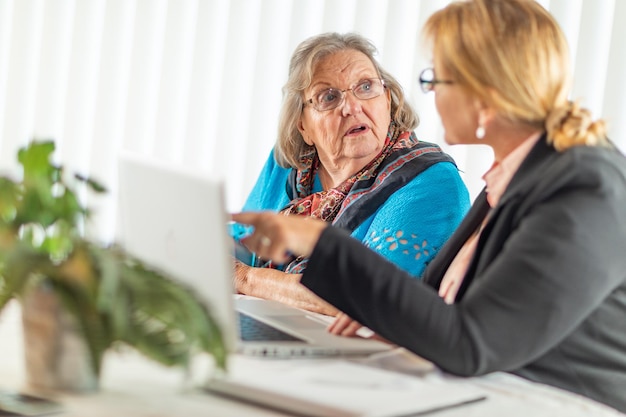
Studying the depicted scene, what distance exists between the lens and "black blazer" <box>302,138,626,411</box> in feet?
4.08

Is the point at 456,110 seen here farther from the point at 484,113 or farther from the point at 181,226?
the point at 181,226

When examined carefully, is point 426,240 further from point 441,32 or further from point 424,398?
point 424,398

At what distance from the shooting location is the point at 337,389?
112 centimetres

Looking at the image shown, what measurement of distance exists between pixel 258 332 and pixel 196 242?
0.42 metres

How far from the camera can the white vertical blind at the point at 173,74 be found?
3.02 meters

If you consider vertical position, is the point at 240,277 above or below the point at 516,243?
below

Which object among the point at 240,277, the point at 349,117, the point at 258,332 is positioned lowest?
the point at 240,277

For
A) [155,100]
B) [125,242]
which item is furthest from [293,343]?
[155,100]

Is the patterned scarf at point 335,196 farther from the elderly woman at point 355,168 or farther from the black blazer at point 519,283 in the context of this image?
the black blazer at point 519,283

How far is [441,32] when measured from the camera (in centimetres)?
144

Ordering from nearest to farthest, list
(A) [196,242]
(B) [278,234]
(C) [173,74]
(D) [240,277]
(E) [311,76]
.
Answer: (A) [196,242] < (B) [278,234] < (D) [240,277] < (E) [311,76] < (C) [173,74]

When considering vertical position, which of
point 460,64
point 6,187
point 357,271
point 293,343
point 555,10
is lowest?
point 293,343

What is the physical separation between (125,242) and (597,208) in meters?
0.66

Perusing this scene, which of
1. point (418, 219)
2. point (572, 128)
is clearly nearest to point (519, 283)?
point (572, 128)
